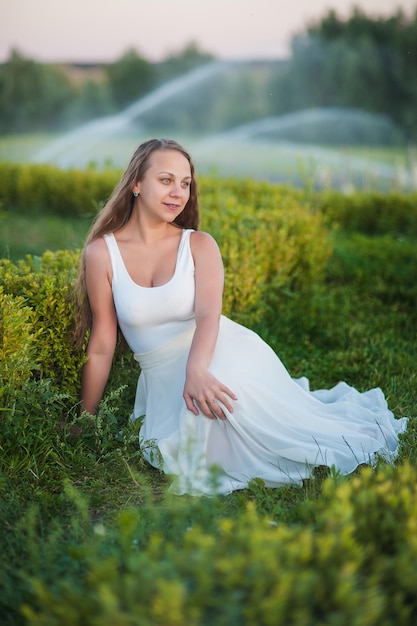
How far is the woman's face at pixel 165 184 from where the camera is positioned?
353cm

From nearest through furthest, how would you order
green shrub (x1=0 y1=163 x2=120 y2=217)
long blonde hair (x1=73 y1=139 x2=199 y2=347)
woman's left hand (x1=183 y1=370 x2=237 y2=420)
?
woman's left hand (x1=183 y1=370 x2=237 y2=420), long blonde hair (x1=73 y1=139 x2=199 y2=347), green shrub (x1=0 y1=163 x2=120 y2=217)

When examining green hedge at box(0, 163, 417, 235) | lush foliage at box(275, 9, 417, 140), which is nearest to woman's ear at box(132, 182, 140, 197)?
green hedge at box(0, 163, 417, 235)

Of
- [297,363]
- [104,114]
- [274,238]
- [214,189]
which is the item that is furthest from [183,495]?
[104,114]

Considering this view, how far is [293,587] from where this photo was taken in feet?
5.86

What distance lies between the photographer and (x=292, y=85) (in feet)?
80.4

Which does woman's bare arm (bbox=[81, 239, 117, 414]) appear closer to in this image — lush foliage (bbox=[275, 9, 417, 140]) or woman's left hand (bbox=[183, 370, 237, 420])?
woman's left hand (bbox=[183, 370, 237, 420])

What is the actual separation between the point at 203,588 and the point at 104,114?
23.2 m

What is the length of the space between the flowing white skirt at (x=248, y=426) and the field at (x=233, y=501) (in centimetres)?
10

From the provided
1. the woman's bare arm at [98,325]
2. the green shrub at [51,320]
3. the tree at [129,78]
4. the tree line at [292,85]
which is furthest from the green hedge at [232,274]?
the tree line at [292,85]

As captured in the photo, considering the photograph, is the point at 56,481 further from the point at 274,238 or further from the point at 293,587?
the point at 274,238

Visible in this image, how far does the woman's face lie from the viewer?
3.53 meters

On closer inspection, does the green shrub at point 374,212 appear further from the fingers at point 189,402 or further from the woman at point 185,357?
the fingers at point 189,402

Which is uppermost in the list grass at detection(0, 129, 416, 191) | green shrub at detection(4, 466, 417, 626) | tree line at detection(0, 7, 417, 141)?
tree line at detection(0, 7, 417, 141)

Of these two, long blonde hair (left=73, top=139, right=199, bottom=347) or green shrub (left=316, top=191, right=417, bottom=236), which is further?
green shrub (left=316, top=191, right=417, bottom=236)
